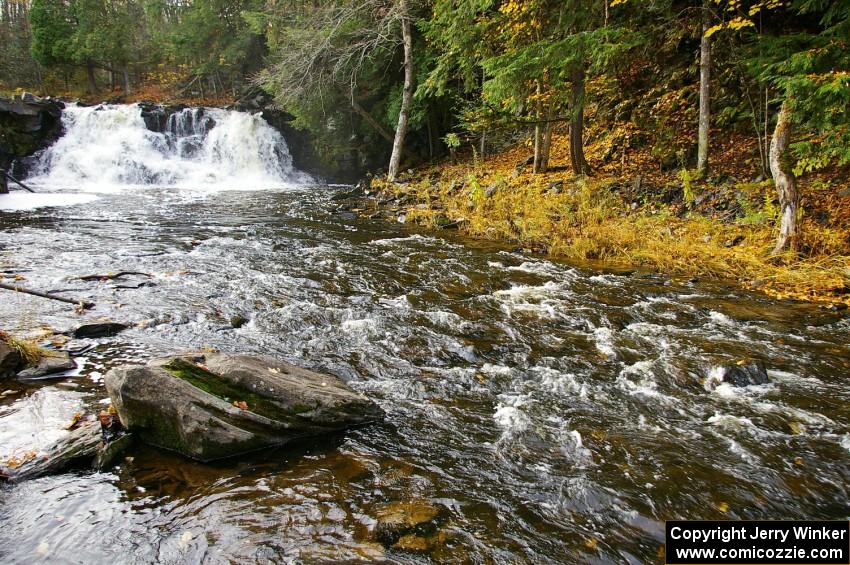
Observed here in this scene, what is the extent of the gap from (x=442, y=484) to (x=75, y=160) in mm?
24510

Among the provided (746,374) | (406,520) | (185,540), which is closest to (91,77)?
(185,540)

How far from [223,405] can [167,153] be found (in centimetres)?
2309

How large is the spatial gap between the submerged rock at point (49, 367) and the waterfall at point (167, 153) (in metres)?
17.4

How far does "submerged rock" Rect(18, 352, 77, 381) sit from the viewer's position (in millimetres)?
4379

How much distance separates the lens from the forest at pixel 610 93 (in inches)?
296

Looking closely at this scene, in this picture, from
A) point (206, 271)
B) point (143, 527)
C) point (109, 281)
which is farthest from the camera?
point (206, 271)

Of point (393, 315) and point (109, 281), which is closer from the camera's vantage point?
point (393, 315)

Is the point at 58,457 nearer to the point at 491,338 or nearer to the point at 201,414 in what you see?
the point at 201,414

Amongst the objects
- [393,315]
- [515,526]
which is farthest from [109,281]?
[515,526]

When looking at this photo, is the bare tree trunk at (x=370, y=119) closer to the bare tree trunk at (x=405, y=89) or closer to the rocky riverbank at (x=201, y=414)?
the bare tree trunk at (x=405, y=89)

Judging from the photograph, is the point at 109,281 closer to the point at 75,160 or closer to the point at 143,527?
the point at 143,527

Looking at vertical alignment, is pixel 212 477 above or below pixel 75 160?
below

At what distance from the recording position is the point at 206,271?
26.8 ft

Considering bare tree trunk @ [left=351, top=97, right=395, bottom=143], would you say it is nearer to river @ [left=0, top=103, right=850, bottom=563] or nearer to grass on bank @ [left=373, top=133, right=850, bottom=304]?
grass on bank @ [left=373, top=133, right=850, bottom=304]
